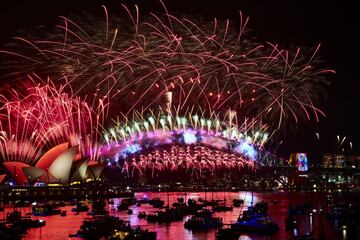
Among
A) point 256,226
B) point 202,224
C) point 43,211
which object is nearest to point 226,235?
point 256,226

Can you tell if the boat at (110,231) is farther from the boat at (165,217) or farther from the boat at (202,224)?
the boat at (165,217)

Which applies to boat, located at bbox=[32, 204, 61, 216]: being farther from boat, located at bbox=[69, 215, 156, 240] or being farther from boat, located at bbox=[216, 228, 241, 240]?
boat, located at bbox=[216, 228, 241, 240]

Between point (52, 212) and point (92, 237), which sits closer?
point (92, 237)

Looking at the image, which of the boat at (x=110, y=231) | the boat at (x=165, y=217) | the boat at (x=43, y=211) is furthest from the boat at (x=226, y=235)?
the boat at (x=43, y=211)

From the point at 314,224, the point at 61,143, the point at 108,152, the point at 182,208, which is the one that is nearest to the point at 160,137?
the point at 108,152

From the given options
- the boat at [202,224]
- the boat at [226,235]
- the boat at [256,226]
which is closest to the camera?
the boat at [226,235]

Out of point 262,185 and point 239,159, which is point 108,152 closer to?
point 239,159

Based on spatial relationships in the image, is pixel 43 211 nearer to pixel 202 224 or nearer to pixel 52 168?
pixel 202 224

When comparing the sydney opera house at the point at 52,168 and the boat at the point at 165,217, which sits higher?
the sydney opera house at the point at 52,168
